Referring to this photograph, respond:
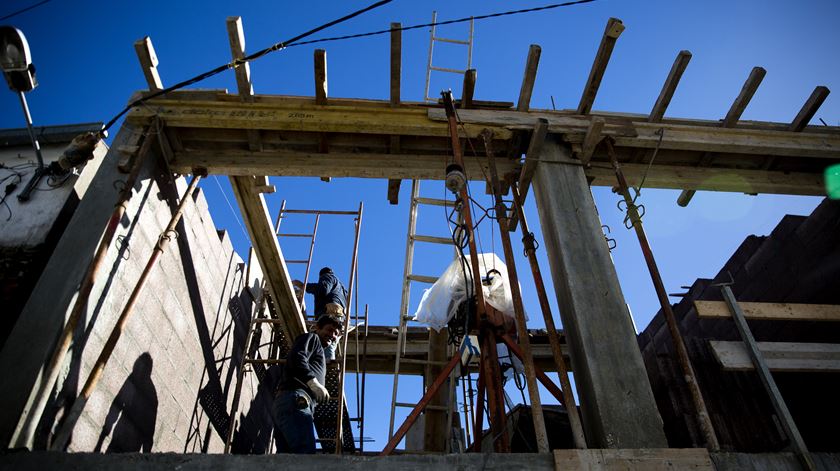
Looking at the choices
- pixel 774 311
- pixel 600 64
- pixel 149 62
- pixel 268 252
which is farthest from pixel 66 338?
pixel 774 311

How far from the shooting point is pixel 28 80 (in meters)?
4.75

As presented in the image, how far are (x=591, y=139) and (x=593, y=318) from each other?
94.2 inches

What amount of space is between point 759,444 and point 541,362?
15.2ft

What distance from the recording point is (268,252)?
7.71 meters

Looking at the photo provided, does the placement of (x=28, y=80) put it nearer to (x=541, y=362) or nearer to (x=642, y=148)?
(x=642, y=148)

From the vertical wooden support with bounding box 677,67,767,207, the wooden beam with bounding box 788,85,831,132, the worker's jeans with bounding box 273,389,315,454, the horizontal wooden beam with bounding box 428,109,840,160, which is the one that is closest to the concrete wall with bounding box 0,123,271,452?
the worker's jeans with bounding box 273,389,315,454

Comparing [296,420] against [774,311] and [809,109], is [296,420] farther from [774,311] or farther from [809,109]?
[809,109]

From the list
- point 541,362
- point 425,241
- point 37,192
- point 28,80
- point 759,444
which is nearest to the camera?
point 28,80

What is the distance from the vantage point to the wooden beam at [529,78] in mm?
5843

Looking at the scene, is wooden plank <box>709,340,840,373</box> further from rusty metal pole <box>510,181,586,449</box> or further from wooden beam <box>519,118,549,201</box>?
wooden beam <box>519,118,549,201</box>

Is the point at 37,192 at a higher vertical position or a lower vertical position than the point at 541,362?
lower

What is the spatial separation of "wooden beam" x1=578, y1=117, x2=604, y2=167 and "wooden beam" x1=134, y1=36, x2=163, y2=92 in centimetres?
498

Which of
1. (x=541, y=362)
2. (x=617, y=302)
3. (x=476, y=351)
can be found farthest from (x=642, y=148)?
(x=541, y=362)

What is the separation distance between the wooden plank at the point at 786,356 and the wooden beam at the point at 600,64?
3259mm
